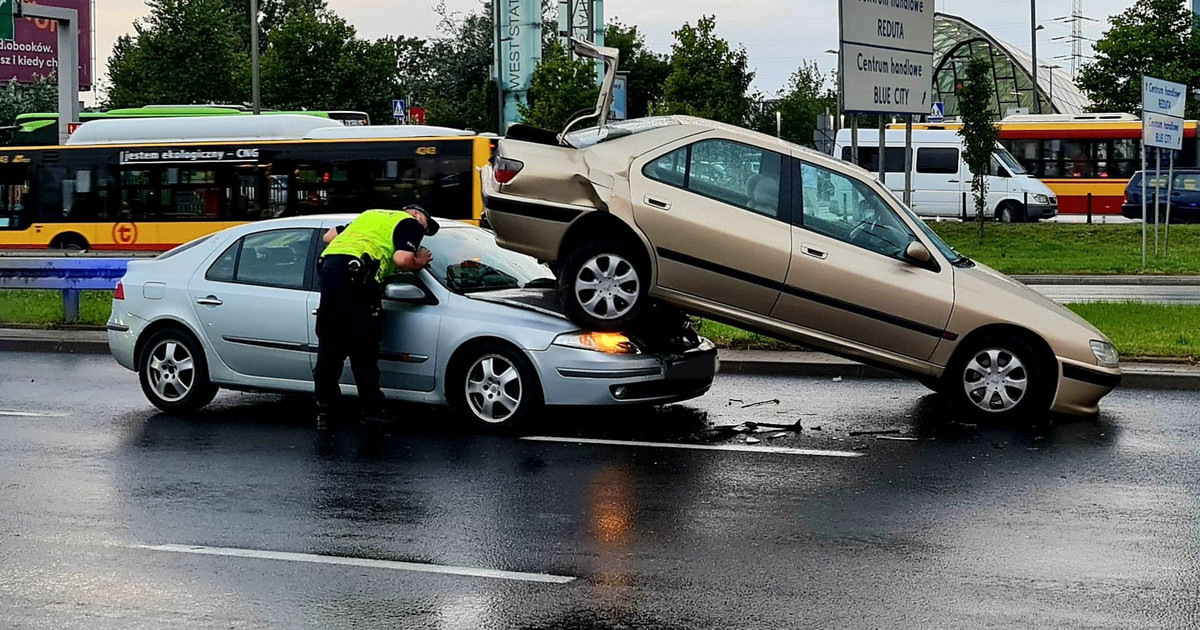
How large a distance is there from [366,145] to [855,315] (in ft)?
66.3

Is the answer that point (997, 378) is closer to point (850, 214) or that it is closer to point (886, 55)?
point (850, 214)

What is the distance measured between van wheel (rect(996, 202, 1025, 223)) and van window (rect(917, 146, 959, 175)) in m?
2.23

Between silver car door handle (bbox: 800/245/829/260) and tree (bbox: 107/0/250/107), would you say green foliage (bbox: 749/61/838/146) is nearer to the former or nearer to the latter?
tree (bbox: 107/0/250/107)

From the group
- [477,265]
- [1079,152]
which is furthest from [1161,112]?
[1079,152]

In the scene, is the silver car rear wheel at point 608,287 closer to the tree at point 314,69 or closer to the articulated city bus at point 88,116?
the articulated city bus at point 88,116

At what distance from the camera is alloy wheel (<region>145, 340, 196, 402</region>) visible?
10766mm

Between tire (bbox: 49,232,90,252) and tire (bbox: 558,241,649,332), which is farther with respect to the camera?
tire (bbox: 49,232,90,252)

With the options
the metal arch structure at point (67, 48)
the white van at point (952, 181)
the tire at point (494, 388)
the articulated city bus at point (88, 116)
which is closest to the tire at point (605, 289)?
the tire at point (494, 388)

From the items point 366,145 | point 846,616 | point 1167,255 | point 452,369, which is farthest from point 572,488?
point 1167,255

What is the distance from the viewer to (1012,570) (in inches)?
245

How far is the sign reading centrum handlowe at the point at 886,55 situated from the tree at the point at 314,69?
1644 inches

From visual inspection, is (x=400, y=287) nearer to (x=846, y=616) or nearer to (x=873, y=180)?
(x=873, y=180)

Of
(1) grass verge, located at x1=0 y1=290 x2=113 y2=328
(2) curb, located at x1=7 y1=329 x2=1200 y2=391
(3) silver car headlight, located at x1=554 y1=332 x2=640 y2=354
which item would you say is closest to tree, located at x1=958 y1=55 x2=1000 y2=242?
(1) grass verge, located at x1=0 y1=290 x2=113 y2=328

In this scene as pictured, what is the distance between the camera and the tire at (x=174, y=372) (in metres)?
10.7
